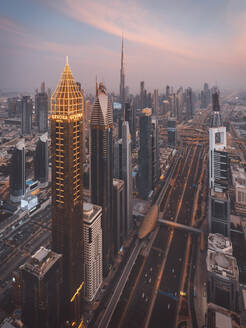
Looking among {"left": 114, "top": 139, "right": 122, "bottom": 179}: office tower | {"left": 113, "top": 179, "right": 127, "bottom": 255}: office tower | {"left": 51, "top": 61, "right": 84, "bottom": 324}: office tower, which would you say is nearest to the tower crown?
{"left": 51, "top": 61, "right": 84, "bottom": 324}: office tower

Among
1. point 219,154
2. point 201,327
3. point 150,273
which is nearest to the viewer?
point 201,327

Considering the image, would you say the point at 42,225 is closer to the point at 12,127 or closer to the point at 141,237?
the point at 141,237

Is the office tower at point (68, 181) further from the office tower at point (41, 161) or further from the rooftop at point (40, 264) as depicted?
the office tower at point (41, 161)

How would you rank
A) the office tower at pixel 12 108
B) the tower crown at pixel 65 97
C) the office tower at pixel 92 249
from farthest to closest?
1. the office tower at pixel 12 108
2. the office tower at pixel 92 249
3. the tower crown at pixel 65 97

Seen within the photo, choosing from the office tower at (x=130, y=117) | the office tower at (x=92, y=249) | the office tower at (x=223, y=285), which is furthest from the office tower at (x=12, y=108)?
the office tower at (x=223, y=285)

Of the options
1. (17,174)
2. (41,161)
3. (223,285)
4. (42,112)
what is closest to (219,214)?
(223,285)

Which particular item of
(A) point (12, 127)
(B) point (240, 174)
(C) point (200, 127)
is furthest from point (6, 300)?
(C) point (200, 127)

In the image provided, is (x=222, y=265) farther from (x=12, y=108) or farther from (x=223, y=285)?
(x=12, y=108)
